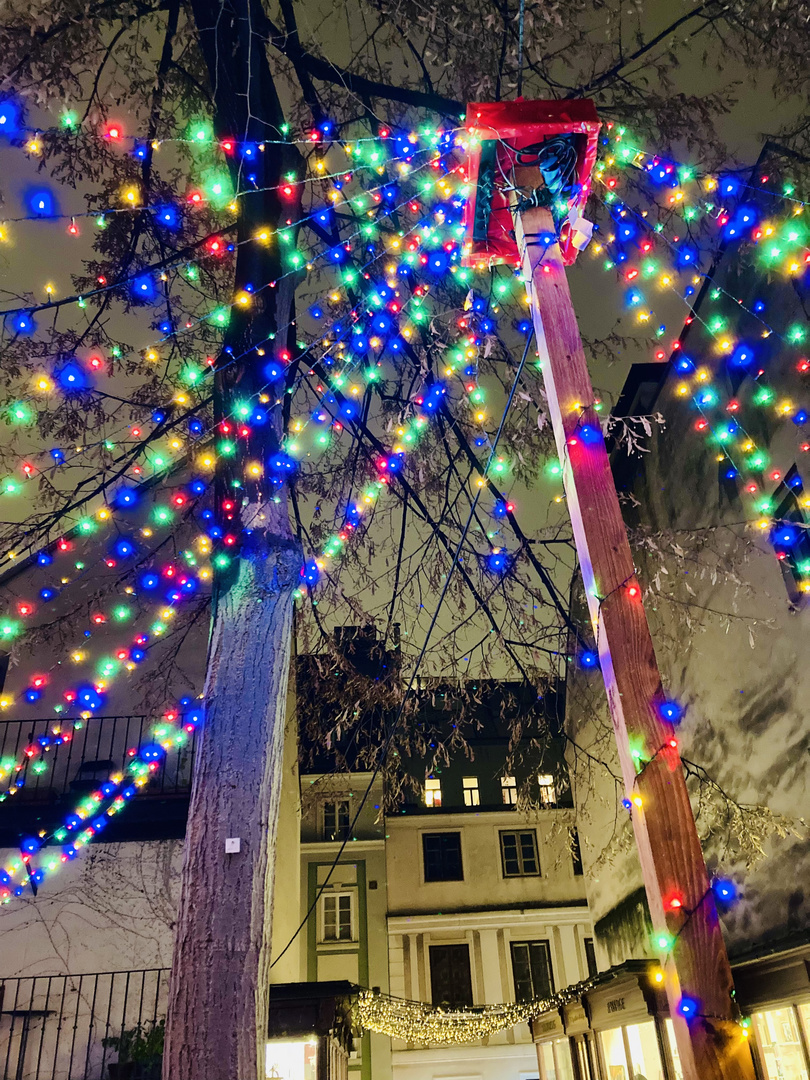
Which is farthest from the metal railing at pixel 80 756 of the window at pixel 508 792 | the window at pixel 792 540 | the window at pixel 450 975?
the window at pixel 508 792

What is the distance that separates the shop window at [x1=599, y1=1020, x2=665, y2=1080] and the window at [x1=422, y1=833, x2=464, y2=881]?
12.0 meters

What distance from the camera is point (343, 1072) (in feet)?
40.5

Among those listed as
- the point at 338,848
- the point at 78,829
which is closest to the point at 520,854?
the point at 338,848

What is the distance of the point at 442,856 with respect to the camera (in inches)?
952

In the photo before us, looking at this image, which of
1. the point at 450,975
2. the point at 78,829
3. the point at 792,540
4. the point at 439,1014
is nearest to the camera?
the point at 792,540

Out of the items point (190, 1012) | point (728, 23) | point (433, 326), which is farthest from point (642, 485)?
point (190, 1012)

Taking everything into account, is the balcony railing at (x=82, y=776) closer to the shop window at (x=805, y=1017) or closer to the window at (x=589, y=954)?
the shop window at (x=805, y=1017)

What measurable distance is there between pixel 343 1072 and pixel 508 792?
45.4 ft

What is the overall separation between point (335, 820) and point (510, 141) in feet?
80.2

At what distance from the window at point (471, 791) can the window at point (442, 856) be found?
1209mm

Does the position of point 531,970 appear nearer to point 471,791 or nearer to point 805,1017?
point 471,791

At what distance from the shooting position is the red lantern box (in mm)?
3059

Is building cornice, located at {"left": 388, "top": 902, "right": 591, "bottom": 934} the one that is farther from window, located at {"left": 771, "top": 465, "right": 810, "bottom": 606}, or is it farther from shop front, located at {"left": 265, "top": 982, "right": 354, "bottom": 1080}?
window, located at {"left": 771, "top": 465, "right": 810, "bottom": 606}

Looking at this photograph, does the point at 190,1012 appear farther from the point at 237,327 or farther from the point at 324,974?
the point at 324,974
